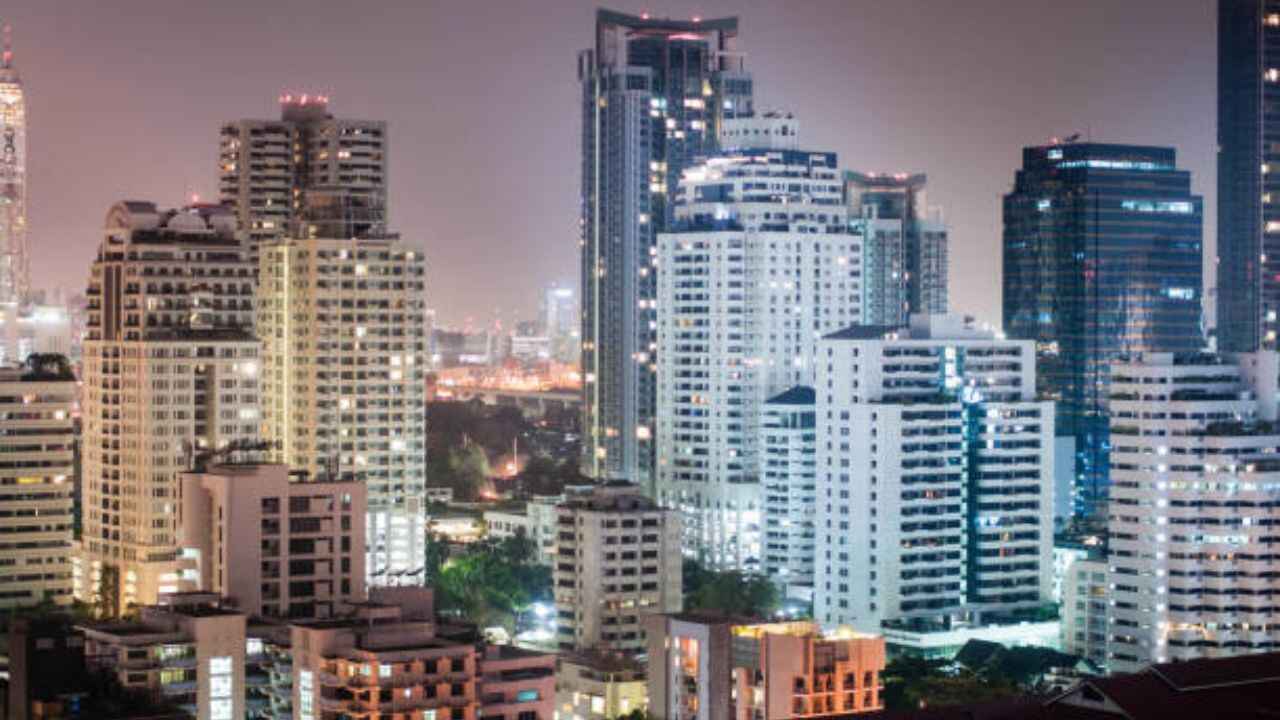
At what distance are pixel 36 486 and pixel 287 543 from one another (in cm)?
Answer: 1106

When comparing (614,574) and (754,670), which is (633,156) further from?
(754,670)

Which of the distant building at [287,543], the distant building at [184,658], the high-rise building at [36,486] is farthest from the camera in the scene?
the high-rise building at [36,486]

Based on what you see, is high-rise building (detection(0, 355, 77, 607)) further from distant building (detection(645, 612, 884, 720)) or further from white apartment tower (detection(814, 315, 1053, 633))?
distant building (detection(645, 612, 884, 720))

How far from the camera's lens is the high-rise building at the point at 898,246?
60.5m

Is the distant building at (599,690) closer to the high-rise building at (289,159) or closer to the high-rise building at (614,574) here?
the high-rise building at (614,574)

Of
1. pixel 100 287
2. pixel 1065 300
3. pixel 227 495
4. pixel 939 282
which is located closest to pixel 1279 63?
pixel 1065 300

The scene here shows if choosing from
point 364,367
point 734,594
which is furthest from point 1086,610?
point 364,367

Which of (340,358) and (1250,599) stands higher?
(340,358)

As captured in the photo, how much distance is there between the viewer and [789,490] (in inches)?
1811

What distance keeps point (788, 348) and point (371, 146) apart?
1325 centimetres

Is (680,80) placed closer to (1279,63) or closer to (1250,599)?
(1279,63)

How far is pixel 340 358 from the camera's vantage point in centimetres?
4469

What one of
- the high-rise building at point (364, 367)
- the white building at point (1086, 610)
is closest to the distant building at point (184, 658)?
the white building at point (1086, 610)

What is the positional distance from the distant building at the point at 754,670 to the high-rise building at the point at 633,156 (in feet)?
82.5
